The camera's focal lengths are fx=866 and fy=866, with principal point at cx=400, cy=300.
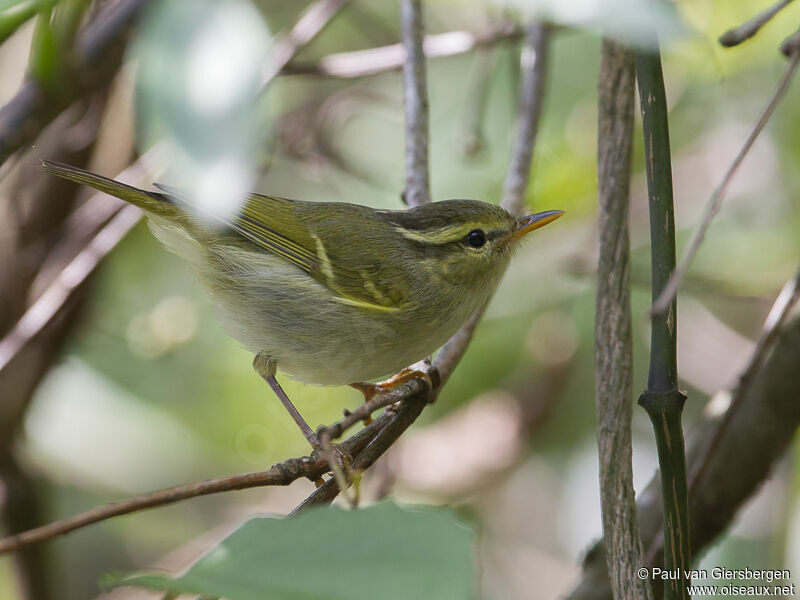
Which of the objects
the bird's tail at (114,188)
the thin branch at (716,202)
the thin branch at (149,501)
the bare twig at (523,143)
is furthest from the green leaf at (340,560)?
the bird's tail at (114,188)

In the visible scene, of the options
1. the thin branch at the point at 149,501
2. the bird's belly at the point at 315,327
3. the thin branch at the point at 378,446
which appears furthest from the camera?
the bird's belly at the point at 315,327

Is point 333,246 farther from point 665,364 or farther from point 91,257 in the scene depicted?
point 665,364

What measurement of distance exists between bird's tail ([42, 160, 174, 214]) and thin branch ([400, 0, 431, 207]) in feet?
2.45

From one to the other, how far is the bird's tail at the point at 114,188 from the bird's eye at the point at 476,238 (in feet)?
2.99

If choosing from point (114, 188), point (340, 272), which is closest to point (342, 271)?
point (340, 272)

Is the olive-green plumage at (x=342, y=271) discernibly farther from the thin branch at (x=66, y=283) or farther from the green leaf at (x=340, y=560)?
the green leaf at (x=340, y=560)

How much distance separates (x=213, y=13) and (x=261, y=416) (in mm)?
1600

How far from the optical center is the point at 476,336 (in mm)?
3398

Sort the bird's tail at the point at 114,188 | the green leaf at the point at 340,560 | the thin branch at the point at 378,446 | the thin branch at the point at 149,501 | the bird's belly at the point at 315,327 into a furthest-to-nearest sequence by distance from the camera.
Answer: the bird's belly at the point at 315,327
the bird's tail at the point at 114,188
the thin branch at the point at 378,446
the thin branch at the point at 149,501
the green leaf at the point at 340,560

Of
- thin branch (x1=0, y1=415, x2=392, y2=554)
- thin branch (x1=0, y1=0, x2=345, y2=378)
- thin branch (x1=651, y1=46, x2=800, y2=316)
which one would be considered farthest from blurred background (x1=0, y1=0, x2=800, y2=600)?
thin branch (x1=651, y1=46, x2=800, y2=316)

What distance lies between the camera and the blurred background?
121 inches

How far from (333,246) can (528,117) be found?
0.72 metres

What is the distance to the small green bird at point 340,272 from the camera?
2.49m

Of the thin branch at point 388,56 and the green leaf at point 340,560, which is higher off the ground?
the thin branch at point 388,56
